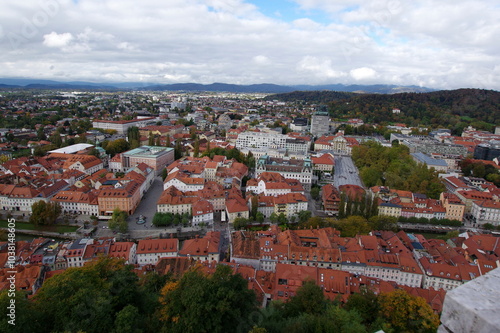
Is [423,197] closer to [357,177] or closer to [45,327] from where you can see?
[357,177]

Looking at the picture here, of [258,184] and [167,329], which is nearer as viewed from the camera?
[167,329]

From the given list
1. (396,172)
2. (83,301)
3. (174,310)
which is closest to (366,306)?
(174,310)

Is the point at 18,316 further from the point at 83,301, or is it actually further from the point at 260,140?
the point at 260,140

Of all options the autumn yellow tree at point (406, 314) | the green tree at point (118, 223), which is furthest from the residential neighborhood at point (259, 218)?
the autumn yellow tree at point (406, 314)

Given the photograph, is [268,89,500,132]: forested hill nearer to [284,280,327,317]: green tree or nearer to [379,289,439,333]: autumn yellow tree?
[379,289,439,333]: autumn yellow tree

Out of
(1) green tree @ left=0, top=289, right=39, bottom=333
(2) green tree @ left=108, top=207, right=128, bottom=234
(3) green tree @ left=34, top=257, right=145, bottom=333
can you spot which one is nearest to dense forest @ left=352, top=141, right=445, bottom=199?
(2) green tree @ left=108, top=207, right=128, bottom=234

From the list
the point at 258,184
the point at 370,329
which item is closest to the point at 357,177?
the point at 258,184

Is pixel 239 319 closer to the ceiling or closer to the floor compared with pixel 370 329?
closer to the ceiling
